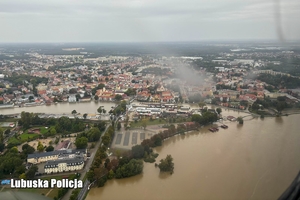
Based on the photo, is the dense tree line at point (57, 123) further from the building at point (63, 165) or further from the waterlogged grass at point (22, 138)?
the building at point (63, 165)

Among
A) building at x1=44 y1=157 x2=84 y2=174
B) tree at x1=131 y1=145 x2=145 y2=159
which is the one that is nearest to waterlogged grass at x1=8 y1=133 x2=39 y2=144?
building at x1=44 y1=157 x2=84 y2=174

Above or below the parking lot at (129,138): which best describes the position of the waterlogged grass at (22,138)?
below

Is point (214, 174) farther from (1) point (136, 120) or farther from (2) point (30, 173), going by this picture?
(1) point (136, 120)

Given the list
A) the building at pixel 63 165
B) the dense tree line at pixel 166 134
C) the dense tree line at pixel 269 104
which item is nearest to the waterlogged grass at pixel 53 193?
the building at pixel 63 165

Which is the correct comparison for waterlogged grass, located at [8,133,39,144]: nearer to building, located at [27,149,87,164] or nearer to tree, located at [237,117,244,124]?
building, located at [27,149,87,164]

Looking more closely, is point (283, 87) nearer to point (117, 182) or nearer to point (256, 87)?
point (256, 87)

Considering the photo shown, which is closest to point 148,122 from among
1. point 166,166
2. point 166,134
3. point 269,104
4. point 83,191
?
point 166,134

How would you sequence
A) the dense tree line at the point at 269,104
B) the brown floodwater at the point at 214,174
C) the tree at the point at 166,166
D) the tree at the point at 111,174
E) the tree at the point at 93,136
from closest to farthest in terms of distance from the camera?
the brown floodwater at the point at 214,174, the tree at the point at 111,174, the tree at the point at 166,166, the tree at the point at 93,136, the dense tree line at the point at 269,104
